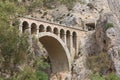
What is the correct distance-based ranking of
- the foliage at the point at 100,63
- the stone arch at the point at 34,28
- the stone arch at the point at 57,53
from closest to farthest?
the stone arch at the point at 34,28 < the foliage at the point at 100,63 < the stone arch at the point at 57,53

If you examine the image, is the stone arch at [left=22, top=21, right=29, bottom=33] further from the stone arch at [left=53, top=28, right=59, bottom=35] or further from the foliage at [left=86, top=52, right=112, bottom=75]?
the foliage at [left=86, top=52, right=112, bottom=75]

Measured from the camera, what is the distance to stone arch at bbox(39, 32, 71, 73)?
143ft

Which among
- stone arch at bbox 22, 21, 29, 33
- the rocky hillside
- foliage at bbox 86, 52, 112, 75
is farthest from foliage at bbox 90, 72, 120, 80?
stone arch at bbox 22, 21, 29, 33

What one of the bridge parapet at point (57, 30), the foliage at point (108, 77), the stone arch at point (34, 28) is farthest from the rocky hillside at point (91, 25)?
the stone arch at point (34, 28)

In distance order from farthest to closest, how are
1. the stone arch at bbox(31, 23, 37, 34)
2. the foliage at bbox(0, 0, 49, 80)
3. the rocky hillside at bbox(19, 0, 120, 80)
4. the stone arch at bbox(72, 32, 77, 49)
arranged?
the stone arch at bbox(72, 32, 77, 49), the rocky hillside at bbox(19, 0, 120, 80), the stone arch at bbox(31, 23, 37, 34), the foliage at bbox(0, 0, 49, 80)

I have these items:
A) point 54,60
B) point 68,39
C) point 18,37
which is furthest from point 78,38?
point 18,37

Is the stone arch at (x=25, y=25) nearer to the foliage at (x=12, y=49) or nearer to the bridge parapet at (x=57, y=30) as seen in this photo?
the bridge parapet at (x=57, y=30)

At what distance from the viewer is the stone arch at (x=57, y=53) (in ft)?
143

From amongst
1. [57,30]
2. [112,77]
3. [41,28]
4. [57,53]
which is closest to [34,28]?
[41,28]

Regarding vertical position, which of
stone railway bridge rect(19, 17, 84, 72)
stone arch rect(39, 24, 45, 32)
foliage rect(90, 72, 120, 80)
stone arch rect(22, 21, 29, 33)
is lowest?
foliage rect(90, 72, 120, 80)

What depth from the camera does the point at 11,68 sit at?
99.3 ft

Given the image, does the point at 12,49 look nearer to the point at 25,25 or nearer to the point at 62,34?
the point at 25,25

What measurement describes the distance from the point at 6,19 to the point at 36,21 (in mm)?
9940

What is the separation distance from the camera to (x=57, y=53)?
46.1m
